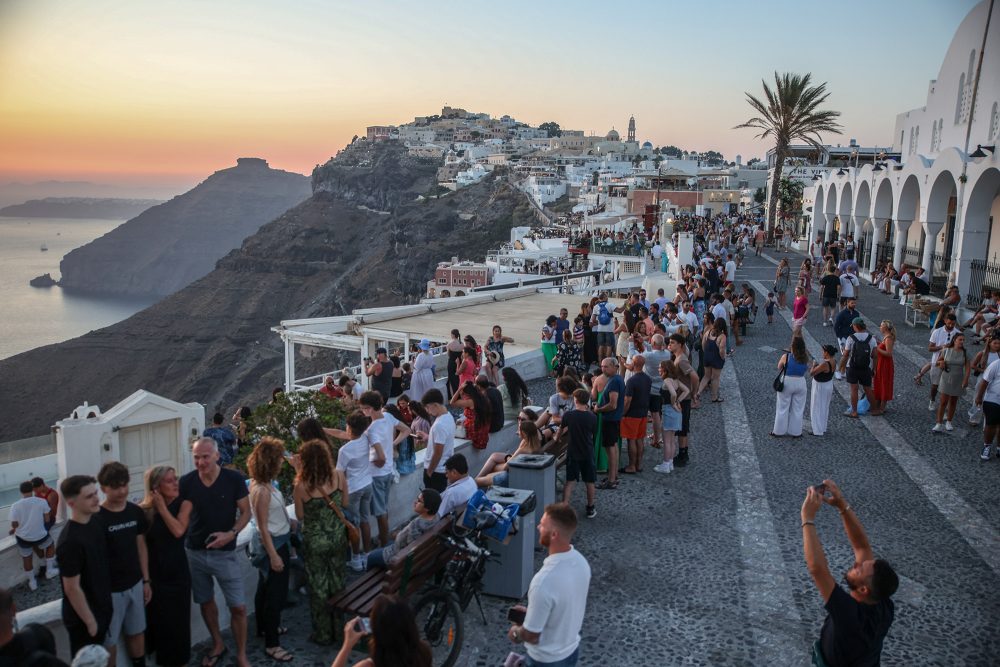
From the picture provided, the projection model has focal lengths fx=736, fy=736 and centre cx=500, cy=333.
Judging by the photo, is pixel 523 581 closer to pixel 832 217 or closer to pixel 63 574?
pixel 63 574

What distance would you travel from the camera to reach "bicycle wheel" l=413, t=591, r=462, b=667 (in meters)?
4.69

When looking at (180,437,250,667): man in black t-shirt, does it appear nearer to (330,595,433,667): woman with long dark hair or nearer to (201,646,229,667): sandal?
(201,646,229,667): sandal

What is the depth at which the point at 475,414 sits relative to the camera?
7660mm

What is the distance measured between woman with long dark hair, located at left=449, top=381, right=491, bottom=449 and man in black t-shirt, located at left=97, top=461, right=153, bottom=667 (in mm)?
3830

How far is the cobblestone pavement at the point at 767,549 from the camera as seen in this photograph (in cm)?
502

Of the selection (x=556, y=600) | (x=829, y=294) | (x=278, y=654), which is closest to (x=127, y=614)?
(x=278, y=654)

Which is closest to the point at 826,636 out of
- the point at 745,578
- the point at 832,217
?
the point at 745,578

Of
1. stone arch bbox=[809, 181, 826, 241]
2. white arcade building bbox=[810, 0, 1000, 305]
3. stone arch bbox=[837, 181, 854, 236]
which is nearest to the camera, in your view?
white arcade building bbox=[810, 0, 1000, 305]

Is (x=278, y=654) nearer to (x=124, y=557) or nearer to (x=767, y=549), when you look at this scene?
(x=124, y=557)

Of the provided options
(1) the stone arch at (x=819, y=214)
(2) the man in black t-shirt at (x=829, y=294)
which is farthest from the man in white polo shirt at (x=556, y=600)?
(1) the stone arch at (x=819, y=214)

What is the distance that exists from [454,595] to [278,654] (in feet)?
3.95

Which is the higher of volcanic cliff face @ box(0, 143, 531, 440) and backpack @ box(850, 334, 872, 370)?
backpack @ box(850, 334, 872, 370)

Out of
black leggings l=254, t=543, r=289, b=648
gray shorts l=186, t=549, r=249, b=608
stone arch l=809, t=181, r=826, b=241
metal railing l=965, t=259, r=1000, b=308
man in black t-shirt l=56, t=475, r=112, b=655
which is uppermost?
stone arch l=809, t=181, r=826, b=241

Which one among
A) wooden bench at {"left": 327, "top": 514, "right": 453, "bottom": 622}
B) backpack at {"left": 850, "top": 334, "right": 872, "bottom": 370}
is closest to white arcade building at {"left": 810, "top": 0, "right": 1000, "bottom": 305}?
backpack at {"left": 850, "top": 334, "right": 872, "bottom": 370}
